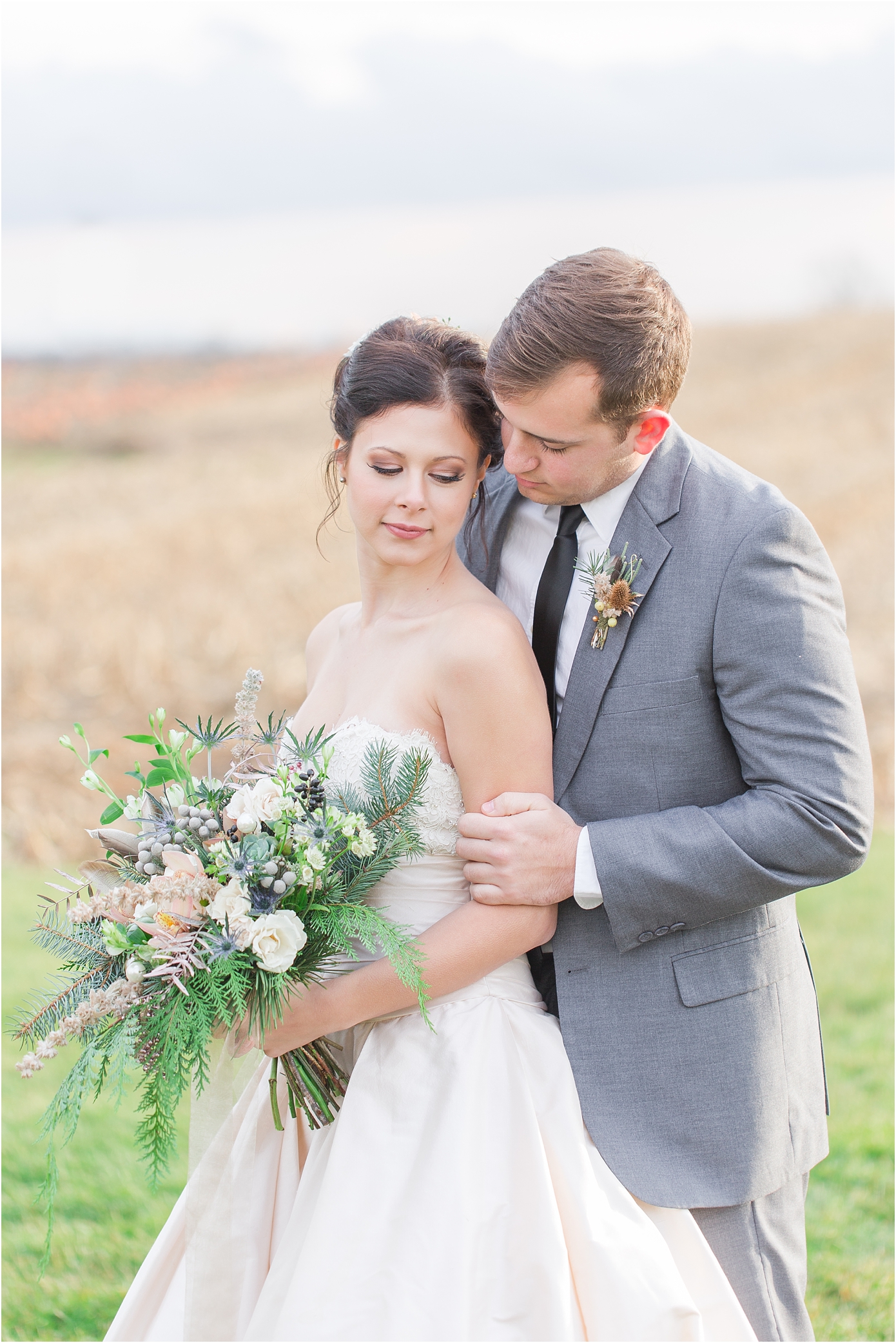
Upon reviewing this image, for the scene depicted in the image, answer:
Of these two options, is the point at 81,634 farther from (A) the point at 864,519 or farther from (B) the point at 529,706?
(B) the point at 529,706

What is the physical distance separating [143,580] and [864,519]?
872 cm

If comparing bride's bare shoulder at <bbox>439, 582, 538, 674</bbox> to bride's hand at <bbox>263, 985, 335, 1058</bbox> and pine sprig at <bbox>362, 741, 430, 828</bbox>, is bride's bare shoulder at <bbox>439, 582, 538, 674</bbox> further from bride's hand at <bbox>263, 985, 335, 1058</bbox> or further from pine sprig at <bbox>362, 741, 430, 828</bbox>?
bride's hand at <bbox>263, 985, 335, 1058</bbox>

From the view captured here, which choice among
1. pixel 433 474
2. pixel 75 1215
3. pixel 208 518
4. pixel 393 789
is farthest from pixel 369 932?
pixel 208 518

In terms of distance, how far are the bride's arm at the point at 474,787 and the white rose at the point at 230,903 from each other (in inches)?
15.8

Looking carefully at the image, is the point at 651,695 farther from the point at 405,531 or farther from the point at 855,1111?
the point at 855,1111

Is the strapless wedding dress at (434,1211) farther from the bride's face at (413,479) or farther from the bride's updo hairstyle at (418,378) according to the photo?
the bride's updo hairstyle at (418,378)

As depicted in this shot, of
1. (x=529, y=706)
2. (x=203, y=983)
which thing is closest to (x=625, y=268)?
(x=529, y=706)

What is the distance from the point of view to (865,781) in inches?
92.2

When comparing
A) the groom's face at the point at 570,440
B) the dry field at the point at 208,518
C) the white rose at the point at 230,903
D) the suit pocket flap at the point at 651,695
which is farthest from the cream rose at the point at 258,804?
the dry field at the point at 208,518

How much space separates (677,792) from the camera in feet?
8.03

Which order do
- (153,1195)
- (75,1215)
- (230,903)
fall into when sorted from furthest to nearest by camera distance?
(75,1215) → (153,1195) → (230,903)

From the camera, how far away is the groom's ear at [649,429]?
2484 millimetres

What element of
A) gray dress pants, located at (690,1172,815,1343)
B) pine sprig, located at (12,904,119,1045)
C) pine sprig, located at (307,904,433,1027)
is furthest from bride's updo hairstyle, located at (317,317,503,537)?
gray dress pants, located at (690,1172,815,1343)

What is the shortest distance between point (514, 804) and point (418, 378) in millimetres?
993
